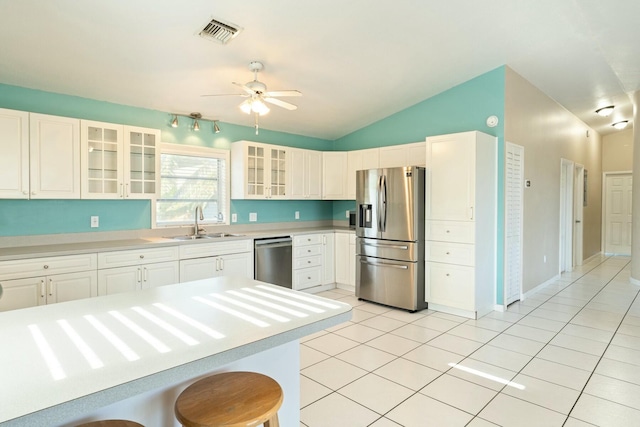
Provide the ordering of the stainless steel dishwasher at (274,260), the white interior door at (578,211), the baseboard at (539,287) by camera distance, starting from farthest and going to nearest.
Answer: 1. the white interior door at (578,211)
2. the baseboard at (539,287)
3. the stainless steel dishwasher at (274,260)

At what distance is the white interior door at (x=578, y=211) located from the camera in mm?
6980

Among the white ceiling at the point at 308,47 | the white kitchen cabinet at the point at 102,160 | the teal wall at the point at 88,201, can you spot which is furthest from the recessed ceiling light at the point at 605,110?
the white kitchen cabinet at the point at 102,160

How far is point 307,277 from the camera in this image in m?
5.18

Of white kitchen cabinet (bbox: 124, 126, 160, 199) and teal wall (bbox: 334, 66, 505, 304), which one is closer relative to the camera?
white kitchen cabinet (bbox: 124, 126, 160, 199)

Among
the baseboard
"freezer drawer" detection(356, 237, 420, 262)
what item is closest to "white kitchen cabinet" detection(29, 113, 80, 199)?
"freezer drawer" detection(356, 237, 420, 262)

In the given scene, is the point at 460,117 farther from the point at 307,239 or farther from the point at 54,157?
the point at 54,157

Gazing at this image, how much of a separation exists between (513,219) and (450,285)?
4.08 ft

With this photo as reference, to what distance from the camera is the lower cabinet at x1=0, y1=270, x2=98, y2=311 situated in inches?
116

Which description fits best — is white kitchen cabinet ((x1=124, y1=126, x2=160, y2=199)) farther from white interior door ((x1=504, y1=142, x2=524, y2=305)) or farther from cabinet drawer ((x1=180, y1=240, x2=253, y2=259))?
white interior door ((x1=504, y1=142, x2=524, y2=305))

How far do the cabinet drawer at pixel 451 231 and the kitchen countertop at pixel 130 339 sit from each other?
2.87 metres

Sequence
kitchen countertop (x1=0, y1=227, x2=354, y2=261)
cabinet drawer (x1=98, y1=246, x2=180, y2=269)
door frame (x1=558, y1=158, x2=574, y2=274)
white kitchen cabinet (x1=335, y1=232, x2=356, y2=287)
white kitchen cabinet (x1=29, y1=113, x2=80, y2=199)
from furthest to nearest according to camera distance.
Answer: door frame (x1=558, y1=158, x2=574, y2=274) → white kitchen cabinet (x1=335, y1=232, x2=356, y2=287) → cabinet drawer (x1=98, y1=246, x2=180, y2=269) → white kitchen cabinet (x1=29, y1=113, x2=80, y2=199) → kitchen countertop (x1=0, y1=227, x2=354, y2=261)

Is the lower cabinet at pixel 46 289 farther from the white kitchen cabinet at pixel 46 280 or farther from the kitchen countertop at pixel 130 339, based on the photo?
the kitchen countertop at pixel 130 339

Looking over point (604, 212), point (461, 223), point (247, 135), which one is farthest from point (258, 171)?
point (604, 212)

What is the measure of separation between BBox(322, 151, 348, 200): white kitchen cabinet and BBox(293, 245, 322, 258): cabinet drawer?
0.95m
